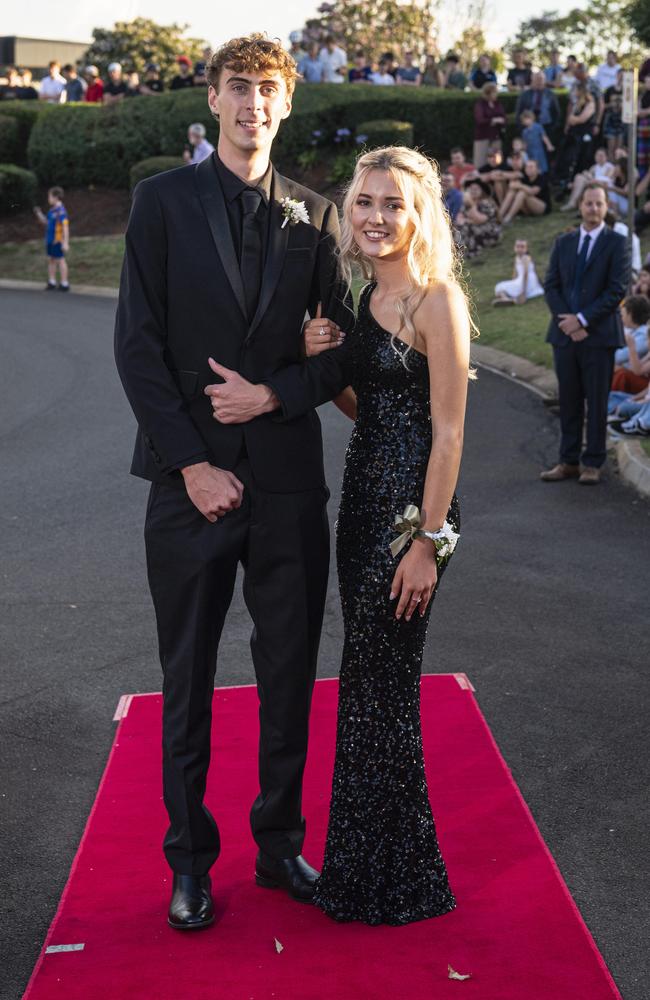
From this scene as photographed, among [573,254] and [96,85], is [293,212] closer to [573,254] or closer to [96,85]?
[573,254]

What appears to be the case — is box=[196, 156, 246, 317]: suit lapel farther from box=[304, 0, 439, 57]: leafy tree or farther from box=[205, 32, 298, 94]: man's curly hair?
box=[304, 0, 439, 57]: leafy tree

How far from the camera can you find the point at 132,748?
17.0ft

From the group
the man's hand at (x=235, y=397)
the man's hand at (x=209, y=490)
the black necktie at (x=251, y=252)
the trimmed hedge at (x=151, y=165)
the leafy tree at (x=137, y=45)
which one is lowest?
the man's hand at (x=209, y=490)

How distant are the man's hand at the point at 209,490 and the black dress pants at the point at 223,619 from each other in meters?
0.08

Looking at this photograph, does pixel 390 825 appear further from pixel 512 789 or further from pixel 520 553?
pixel 520 553

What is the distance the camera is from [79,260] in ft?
85.8

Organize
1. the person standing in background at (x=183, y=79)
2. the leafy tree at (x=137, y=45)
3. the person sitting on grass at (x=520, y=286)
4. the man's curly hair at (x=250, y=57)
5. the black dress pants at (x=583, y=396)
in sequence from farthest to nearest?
the leafy tree at (x=137, y=45), the person standing in background at (x=183, y=79), the person sitting on grass at (x=520, y=286), the black dress pants at (x=583, y=396), the man's curly hair at (x=250, y=57)

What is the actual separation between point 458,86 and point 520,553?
24263 millimetres

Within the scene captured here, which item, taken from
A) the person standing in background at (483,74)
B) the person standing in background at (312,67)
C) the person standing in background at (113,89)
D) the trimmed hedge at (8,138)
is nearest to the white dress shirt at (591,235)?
the person standing in background at (483,74)

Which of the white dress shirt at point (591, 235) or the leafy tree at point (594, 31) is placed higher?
the leafy tree at point (594, 31)

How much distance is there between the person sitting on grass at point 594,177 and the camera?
20.8 meters

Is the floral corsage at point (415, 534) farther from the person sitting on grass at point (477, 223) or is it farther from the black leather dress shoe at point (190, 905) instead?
the person sitting on grass at point (477, 223)

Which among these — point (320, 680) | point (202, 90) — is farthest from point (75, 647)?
point (202, 90)

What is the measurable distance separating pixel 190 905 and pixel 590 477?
261 inches
